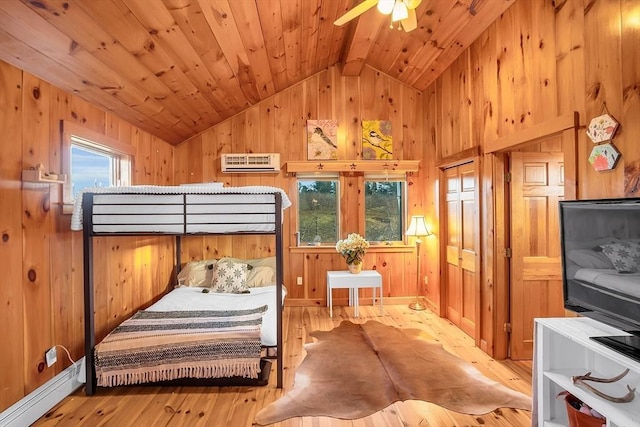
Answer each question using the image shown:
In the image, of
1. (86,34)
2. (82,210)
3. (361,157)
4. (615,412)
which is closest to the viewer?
(615,412)

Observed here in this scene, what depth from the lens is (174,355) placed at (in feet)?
7.84

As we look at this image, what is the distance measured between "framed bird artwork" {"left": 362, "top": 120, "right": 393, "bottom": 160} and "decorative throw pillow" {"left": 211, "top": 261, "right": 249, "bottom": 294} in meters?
2.30

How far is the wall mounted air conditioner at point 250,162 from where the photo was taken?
4.36 m

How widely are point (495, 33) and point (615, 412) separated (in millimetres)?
2919

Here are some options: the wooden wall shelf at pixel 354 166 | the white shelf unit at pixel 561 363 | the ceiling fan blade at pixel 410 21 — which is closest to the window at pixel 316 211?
the wooden wall shelf at pixel 354 166

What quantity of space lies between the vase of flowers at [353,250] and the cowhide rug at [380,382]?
103 centimetres

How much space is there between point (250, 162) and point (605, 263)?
3.82 metres

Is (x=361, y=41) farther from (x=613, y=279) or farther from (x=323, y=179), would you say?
(x=613, y=279)

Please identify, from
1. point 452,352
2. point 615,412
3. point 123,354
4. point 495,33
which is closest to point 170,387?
point 123,354

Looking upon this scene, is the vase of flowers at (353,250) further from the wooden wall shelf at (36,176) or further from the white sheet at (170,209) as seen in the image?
the wooden wall shelf at (36,176)

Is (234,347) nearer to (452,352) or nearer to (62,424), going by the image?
(62,424)

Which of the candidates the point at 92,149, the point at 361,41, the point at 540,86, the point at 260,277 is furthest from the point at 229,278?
the point at 540,86

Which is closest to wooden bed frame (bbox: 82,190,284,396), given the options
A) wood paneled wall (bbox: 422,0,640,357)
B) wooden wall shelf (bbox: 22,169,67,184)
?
wooden wall shelf (bbox: 22,169,67,184)

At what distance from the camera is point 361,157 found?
4504 millimetres
